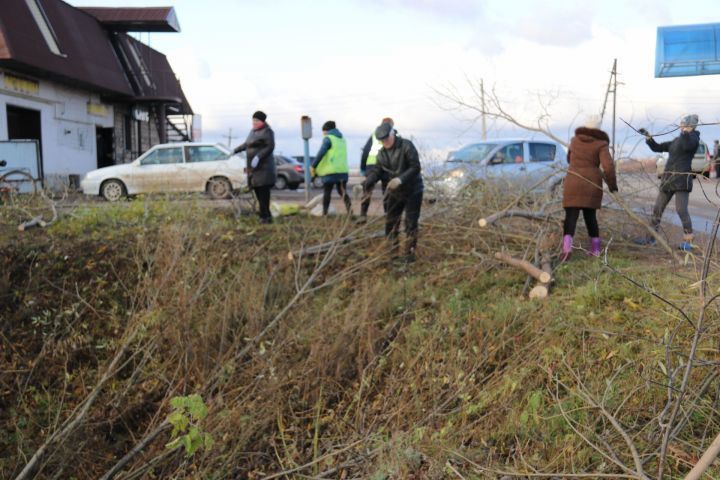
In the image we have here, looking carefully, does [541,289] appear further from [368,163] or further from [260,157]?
[260,157]

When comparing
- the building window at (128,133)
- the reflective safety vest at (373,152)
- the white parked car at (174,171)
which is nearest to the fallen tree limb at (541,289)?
the reflective safety vest at (373,152)

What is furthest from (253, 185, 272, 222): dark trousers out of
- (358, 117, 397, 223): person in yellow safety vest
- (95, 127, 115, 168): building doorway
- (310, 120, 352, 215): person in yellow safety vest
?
(95, 127, 115, 168): building doorway

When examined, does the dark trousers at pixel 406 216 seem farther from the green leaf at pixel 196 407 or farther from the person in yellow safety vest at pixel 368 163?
the green leaf at pixel 196 407

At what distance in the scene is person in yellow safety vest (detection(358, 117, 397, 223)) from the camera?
8.13m

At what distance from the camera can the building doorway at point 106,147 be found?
82.3 ft

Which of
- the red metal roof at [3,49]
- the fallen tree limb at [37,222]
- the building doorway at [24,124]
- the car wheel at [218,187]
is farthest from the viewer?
the building doorway at [24,124]

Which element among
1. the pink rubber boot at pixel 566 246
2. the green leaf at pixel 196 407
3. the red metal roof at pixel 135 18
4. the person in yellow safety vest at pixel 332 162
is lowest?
the green leaf at pixel 196 407

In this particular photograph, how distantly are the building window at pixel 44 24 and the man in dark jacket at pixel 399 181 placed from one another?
52.3 feet

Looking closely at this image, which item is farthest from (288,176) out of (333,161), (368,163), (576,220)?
(576,220)

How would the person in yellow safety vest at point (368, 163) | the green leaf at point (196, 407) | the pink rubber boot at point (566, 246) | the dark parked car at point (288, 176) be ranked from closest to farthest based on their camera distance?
the green leaf at point (196, 407) → the pink rubber boot at point (566, 246) → the person in yellow safety vest at point (368, 163) → the dark parked car at point (288, 176)

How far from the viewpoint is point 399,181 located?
7.32 meters

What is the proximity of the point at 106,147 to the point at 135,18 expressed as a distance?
4.82 m

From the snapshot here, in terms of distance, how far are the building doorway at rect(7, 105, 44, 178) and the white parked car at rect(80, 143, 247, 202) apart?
485 centimetres

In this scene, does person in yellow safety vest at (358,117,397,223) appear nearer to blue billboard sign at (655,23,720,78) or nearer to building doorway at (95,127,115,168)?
blue billboard sign at (655,23,720,78)
